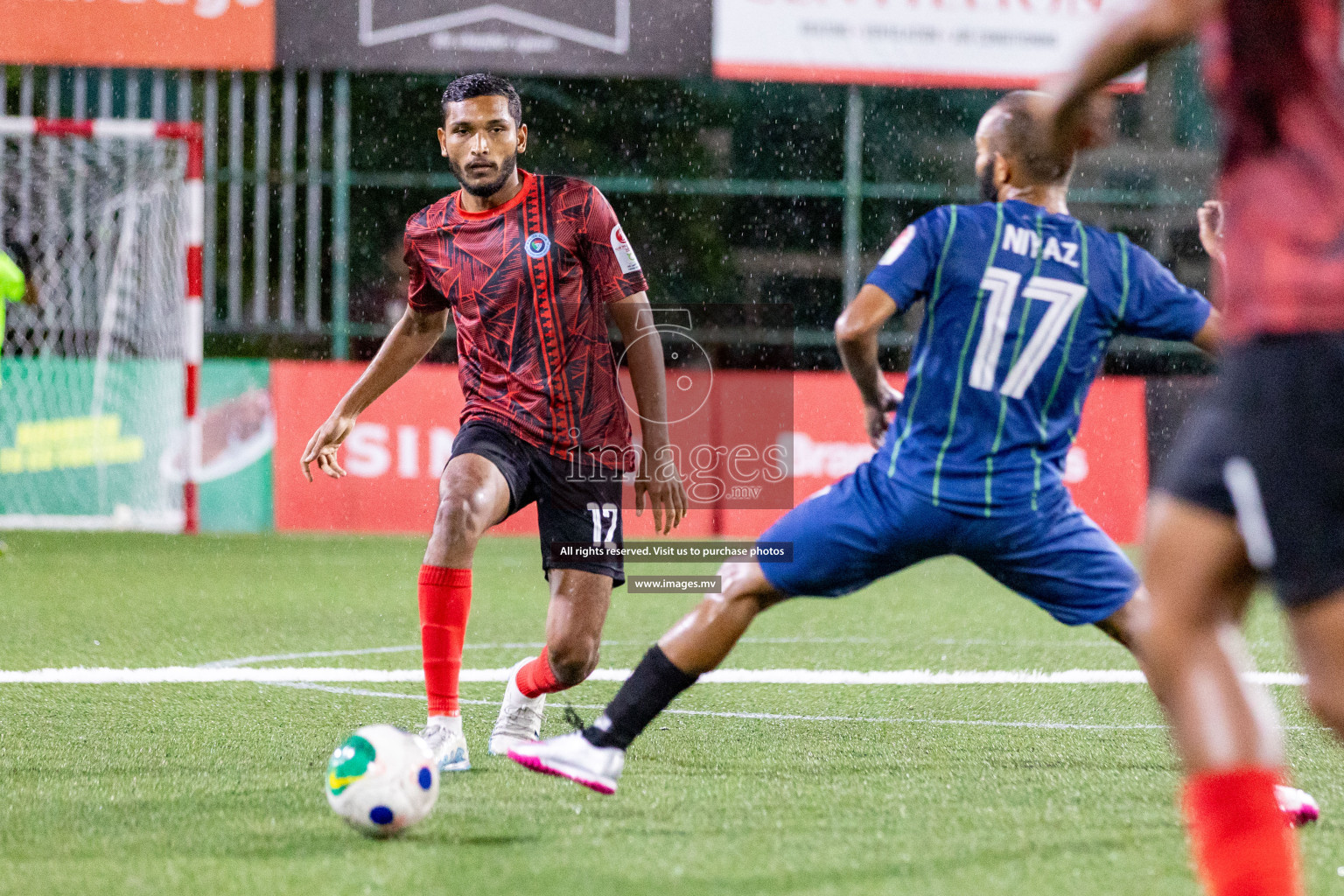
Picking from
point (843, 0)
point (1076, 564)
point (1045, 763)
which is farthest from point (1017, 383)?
point (843, 0)

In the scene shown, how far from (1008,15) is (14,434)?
944 cm

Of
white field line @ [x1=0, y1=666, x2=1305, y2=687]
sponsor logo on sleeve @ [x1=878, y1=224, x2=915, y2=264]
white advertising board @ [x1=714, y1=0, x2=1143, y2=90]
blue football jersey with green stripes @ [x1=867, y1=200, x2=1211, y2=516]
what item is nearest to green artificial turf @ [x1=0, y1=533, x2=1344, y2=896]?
white field line @ [x1=0, y1=666, x2=1305, y2=687]

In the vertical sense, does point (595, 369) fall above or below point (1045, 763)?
above

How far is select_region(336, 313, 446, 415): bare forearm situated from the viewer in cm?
502

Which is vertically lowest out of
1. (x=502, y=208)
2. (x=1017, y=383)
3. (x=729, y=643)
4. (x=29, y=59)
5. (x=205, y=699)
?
(x=205, y=699)

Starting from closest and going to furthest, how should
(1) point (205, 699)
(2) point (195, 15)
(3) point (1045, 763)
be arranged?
1. (3) point (1045, 763)
2. (1) point (205, 699)
3. (2) point (195, 15)

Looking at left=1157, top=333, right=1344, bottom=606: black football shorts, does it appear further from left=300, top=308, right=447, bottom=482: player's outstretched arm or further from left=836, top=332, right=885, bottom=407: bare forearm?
left=300, top=308, right=447, bottom=482: player's outstretched arm

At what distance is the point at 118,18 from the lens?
1429 centimetres

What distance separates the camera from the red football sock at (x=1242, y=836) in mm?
2268

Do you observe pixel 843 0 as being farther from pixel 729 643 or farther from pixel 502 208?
pixel 729 643

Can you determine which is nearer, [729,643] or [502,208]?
[729,643]

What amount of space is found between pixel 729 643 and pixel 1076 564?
815 mm

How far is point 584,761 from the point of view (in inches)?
152

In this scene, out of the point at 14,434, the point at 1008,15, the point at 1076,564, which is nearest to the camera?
the point at 1076,564
